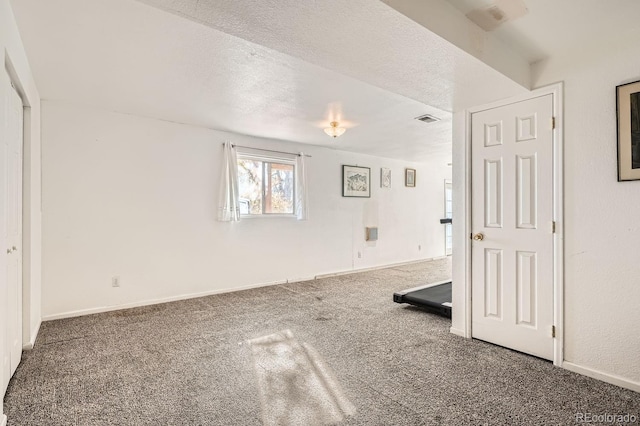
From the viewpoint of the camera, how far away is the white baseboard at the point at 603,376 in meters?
2.00

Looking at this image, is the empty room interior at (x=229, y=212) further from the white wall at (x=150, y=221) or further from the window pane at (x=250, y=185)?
the window pane at (x=250, y=185)

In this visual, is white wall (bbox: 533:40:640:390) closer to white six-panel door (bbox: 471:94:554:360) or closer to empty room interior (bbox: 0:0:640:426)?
empty room interior (bbox: 0:0:640:426)

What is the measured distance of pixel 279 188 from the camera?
5215 mm

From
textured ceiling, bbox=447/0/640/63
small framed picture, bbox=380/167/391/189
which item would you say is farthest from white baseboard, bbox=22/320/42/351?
small framed picture, bbox=380/167/391/189

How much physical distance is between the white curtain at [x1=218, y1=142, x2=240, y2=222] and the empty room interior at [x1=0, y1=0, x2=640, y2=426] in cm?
6

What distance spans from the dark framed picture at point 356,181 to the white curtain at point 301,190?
916mm

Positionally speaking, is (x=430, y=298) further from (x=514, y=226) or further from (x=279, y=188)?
(x=279, y=188)

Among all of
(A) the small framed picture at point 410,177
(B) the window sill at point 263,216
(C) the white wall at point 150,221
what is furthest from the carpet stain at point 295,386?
(A) the small framed picture at point 410,177

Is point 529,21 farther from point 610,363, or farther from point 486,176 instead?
point 610,363

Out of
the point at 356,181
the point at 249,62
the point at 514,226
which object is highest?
the point at 249,62

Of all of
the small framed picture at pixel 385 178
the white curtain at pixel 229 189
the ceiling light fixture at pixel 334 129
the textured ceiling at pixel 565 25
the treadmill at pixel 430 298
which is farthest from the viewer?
the small framed picture at pixel 385 178

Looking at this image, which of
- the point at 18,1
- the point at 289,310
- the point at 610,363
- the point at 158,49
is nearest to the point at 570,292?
the point at 610,363

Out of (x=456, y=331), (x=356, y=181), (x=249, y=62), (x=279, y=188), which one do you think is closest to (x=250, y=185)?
(x=279, y=188)

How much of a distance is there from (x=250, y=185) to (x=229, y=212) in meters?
0.62
